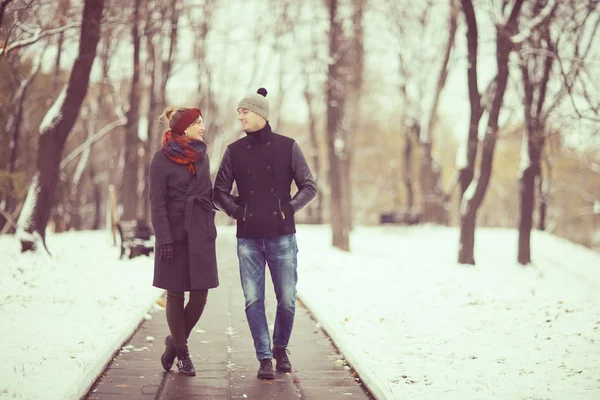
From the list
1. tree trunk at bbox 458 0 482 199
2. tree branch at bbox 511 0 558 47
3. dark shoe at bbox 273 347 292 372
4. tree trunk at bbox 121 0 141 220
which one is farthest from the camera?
tree trunk at bbox 121 0 141 220

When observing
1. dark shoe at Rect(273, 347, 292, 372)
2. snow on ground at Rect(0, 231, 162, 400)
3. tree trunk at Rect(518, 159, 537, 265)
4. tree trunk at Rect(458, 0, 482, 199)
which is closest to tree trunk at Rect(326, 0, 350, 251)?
tree trunk at Rect(458, 0, 482, 199)

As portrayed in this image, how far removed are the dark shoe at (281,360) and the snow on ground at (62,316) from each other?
4.76ft

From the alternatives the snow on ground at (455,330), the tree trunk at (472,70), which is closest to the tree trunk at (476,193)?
the tree trunk at (472,70)

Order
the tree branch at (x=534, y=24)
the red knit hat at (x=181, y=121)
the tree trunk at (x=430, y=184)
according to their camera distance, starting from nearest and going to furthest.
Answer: the red knit hat at (x=181, y=121) → the tree branch at (x=534, y=24) → the tree trunk at (x=430, y=184)

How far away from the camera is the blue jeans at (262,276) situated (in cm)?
628

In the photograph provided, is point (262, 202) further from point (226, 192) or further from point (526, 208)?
point (526, 208)

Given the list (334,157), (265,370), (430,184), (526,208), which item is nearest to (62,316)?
(265,370)

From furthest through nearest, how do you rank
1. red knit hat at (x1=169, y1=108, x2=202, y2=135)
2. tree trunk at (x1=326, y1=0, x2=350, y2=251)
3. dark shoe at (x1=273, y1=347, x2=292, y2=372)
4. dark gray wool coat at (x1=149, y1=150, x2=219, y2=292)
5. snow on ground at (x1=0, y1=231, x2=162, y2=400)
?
tree trunk at (x1=326, y1=0, x2=350, y2=251) < dark shoe at (x1=273, y1=347, x2=292, y2=372) < red knit hat at (x1=169, y1=108, x2=202, y2=135) < dark gray wool coat at (x1=149, y1=150, x2=219, y2=292) < snow on ground at (x1=0, y1=231, x2=162, y2=400)

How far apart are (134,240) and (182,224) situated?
38.9 ft

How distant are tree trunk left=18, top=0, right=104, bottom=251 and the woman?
957cm

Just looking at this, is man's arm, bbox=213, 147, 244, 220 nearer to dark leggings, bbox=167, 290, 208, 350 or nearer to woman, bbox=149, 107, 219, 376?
woman, bbox=149, 107, 219, 376

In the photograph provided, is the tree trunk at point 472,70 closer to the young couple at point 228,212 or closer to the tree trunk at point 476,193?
the tree trunk at point 476,193

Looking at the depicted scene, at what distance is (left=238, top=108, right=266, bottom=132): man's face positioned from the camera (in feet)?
20.2

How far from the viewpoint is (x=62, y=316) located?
8.61 m
